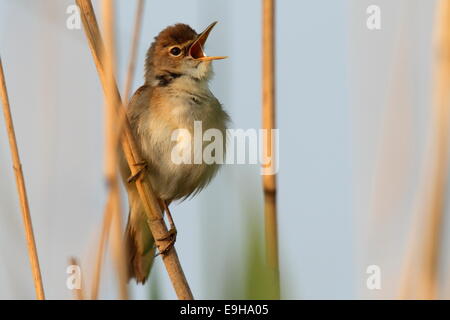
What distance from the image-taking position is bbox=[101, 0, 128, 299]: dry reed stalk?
2371 millimetres

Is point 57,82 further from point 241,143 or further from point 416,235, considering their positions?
point 416,235

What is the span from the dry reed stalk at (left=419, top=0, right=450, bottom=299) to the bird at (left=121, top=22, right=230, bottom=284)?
1.50 m

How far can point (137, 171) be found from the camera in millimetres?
2367

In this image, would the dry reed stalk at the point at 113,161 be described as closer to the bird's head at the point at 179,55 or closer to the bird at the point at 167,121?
the bird at the point at 167,121

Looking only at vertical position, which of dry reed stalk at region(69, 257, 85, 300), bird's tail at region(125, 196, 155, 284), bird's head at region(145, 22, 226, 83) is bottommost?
bird's tail at region(125, 196, 155, 284)

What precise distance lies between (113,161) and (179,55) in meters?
1.76

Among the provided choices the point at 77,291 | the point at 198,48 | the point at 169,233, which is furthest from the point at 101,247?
the point at 198,48

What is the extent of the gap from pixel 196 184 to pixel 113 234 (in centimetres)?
152

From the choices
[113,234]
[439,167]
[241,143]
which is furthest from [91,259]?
[439,167]

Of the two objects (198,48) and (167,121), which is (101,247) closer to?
(167,121)

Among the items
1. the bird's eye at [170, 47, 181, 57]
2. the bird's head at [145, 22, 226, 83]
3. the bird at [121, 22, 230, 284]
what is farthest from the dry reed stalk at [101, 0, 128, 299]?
the bird's eye at [170, 47, 181, 57]

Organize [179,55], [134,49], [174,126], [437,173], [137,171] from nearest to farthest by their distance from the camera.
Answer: [437,173] → [137,171] → [134,49] → [174,126] → [179,55]

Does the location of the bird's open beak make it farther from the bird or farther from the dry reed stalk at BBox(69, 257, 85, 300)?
the dry reed stalk at BBox(69, 257, 85, 300)
